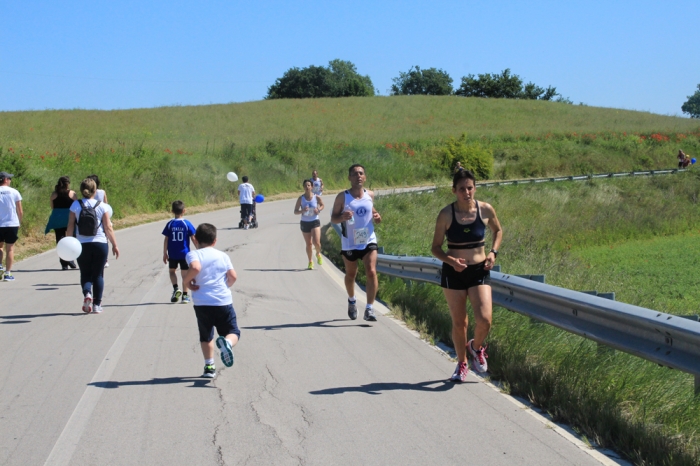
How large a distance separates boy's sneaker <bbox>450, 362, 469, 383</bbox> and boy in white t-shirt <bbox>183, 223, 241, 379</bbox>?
2.06 meters

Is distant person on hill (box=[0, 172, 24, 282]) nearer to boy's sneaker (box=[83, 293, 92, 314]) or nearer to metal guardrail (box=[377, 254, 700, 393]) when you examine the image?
boy's sneaker (box=[83, 293, 92, 314])

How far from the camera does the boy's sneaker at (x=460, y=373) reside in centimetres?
692

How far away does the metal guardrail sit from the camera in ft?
17.3

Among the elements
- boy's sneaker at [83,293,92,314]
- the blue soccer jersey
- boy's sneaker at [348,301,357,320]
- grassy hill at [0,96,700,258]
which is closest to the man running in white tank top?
boy's sneaker at [348,301,357,320]

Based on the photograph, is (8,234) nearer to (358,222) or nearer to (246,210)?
(358,222)

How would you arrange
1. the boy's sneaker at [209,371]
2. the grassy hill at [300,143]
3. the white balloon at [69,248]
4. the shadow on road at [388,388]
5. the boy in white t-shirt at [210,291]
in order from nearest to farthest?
the shadow on road at [388,388] < the boy in white t-shirt at [210,291] < the boy's sneaker at [209,371] < the white balloon at [69,248] < the grassy hill at [300,143]

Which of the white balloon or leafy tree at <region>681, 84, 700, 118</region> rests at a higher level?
leafy tree at <region>681, 84, 700, 118</region>

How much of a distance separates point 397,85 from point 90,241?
468 ft

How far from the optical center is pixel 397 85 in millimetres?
149500

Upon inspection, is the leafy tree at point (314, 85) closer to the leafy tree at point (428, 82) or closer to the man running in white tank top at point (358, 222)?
the leafy tree at point (428, 82)

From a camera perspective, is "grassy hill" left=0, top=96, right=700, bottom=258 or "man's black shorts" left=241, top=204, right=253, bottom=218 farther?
"grassy hill" left=0, top=96, right=700, bottom=258

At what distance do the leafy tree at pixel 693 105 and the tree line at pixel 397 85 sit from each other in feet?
210

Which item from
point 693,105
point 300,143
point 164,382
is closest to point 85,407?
point 164,382

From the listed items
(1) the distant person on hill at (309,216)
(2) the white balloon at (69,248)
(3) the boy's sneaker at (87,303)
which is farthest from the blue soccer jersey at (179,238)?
(1) the distant person on hill at (309,216)
